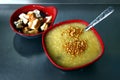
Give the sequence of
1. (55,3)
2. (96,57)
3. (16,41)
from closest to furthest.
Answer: (96,57) → (16,41) → (55,3)

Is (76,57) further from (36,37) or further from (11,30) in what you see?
(11,30)

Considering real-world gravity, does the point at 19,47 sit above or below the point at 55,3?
below

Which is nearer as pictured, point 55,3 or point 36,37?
point 36,37

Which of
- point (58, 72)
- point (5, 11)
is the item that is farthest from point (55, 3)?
point (58, 72)

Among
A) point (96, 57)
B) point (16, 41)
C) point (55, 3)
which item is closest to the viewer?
point (96, 57)

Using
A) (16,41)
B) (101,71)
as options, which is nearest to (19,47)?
(16,41)
